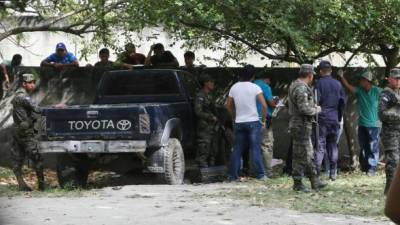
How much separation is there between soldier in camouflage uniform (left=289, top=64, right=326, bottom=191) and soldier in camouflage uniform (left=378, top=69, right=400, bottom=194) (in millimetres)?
859

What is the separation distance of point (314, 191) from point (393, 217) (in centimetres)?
818

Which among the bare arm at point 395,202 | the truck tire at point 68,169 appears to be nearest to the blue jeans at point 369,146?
the truck tire at point 68,169

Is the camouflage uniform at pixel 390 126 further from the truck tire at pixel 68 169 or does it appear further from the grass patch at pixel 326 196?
the truck tire at pixel 68 169

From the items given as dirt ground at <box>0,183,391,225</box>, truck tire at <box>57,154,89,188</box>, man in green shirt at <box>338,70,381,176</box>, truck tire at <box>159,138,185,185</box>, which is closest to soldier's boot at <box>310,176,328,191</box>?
dirt ground at <box>0,183,391,225</box>

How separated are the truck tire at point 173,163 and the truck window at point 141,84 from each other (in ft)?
4.00

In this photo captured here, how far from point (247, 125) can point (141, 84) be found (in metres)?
2.00

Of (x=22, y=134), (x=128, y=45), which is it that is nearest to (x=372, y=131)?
(x=128, y=45)

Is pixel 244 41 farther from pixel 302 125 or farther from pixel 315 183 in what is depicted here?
pixel 315 183

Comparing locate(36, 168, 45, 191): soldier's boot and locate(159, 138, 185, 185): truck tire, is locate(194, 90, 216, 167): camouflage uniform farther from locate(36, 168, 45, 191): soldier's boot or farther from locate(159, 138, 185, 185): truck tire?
locate(36, 168, 45, 191): soldier's boot

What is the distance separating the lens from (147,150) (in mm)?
11625

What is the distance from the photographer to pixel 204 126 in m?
12.9

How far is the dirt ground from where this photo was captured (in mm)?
7988

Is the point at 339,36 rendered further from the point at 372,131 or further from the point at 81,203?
the point at 81,203

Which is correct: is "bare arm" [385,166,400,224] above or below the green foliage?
below
